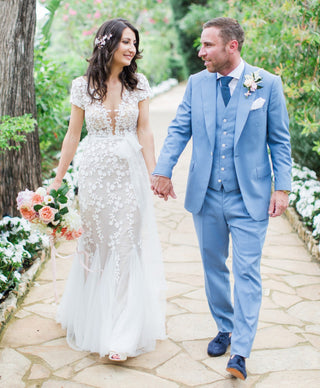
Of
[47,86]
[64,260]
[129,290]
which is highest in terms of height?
[47,86]

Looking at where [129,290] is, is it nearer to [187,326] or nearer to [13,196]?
[187,326]

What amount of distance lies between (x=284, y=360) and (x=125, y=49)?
2407mm

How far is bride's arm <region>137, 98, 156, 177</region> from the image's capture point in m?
3.97

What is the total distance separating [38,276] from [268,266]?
Answer: 238cm

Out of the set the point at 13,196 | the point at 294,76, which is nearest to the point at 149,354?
the point at 13,196

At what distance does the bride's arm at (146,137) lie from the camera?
13.0ft

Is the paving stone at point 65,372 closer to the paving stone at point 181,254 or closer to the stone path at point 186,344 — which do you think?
the stone path at point 186,344

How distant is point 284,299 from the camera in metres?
5.02

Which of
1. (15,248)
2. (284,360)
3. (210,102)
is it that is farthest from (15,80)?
(284,360)

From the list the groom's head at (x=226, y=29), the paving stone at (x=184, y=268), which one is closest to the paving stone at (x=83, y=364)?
the paving stone at (x=184, y=268)

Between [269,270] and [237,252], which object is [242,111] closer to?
[237,252]

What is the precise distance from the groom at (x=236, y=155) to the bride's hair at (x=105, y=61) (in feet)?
1.59

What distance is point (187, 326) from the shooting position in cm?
441

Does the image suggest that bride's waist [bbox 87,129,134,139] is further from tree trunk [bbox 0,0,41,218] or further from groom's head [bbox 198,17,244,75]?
tree trunk [bbox 0,0,41,218]
